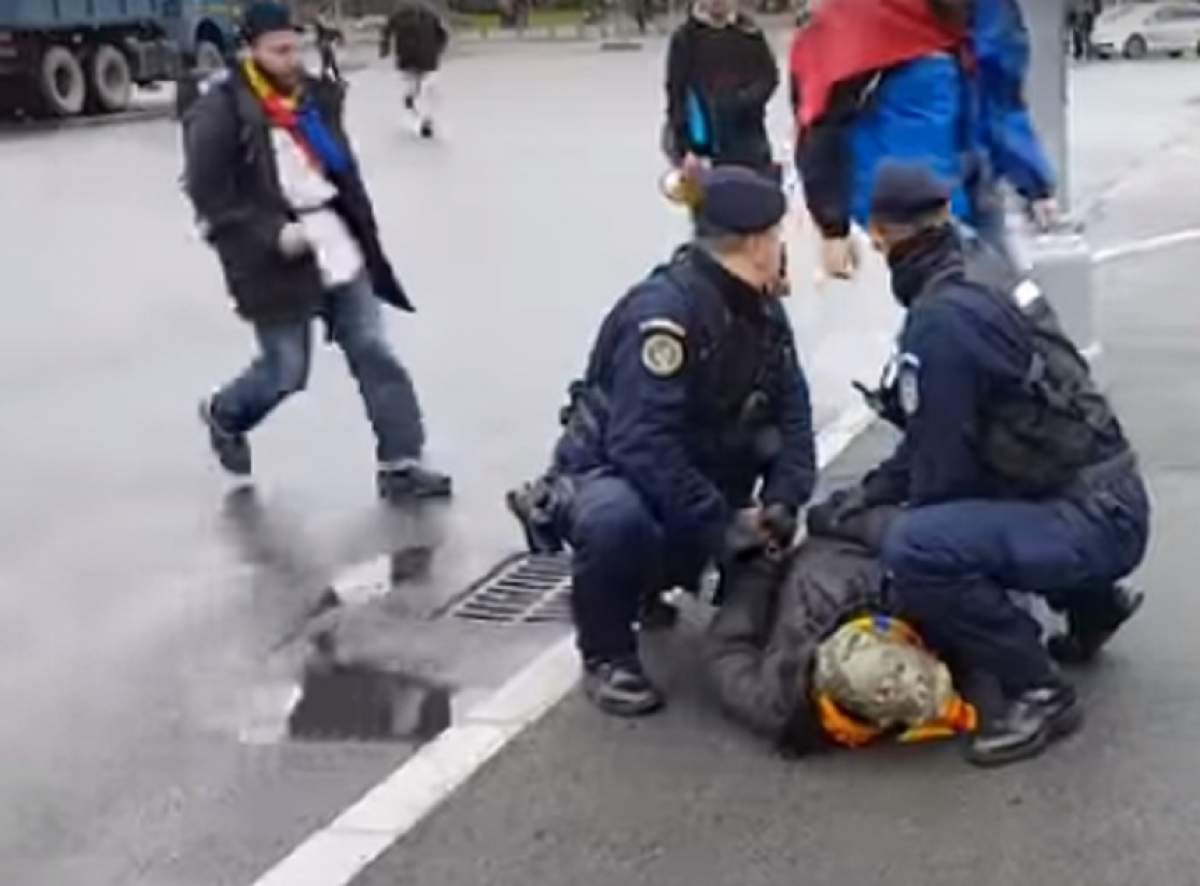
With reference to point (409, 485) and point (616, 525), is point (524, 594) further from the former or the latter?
point (616, 525)

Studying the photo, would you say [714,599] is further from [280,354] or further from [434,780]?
[280,354]

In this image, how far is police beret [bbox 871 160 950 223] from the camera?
557 cm

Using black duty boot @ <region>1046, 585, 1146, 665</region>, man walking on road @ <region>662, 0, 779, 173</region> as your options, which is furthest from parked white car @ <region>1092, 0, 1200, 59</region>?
black duty boot @ <region>1046, 585, 1146, 665</region>

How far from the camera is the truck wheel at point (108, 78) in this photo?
1294 inches

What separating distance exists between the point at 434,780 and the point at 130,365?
6482mm

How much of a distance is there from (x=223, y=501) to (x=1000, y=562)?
3.86 meters

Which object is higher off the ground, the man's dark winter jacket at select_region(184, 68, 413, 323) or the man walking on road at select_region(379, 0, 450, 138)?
the man's dark winter jacket at select_region(184, 68, 413, 323)

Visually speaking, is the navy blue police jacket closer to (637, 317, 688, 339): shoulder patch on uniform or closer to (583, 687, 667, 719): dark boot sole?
(637, 317, 688, 339): shoulder patch on uniform

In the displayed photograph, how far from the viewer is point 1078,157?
73.3 feet

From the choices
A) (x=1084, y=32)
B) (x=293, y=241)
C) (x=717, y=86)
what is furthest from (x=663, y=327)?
(x=1084, y=32)

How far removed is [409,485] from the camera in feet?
28.2

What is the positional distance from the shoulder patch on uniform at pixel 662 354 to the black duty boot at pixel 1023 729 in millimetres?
1080

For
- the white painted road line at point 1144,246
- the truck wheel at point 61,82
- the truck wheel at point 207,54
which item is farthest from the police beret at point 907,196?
the truck wheel at point 207,54

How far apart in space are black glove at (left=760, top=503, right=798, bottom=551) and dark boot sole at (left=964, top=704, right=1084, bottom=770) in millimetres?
695
